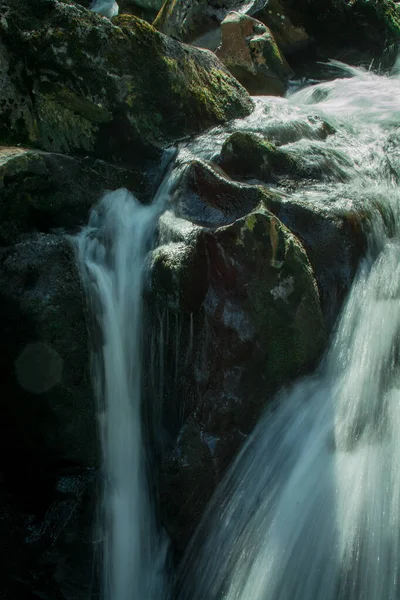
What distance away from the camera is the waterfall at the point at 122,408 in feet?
13.0

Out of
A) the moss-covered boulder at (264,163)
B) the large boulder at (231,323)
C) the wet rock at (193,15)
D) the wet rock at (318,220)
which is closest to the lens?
the large boulder at (231,323)

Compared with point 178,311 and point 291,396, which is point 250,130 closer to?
point 178,311

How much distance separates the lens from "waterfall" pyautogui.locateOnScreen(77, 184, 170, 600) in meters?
3.96

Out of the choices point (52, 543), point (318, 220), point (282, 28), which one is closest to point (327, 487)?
point (52, 543)

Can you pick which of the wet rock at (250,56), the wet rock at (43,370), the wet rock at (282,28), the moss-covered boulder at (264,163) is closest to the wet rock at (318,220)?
the moss-covered boulder at (264,163)

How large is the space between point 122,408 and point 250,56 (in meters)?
7.53

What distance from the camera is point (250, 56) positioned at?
966cm

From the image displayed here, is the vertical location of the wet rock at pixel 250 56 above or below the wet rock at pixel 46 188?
above

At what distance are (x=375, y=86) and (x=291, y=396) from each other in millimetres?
7426

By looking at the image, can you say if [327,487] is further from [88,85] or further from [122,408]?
[88,85]

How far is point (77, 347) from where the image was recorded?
4.08 m

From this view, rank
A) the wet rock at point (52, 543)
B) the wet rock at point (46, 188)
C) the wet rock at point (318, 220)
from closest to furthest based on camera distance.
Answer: the wet rock at point (52, 543) < the wet rock at point (46, 188) < the wet rock at point (318, 220)

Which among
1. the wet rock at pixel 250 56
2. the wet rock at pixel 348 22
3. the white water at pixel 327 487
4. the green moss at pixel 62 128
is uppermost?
the wet rock at pixel 348 22

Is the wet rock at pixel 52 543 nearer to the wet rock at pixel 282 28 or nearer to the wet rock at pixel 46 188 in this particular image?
the wet rock at pixel 46 188
